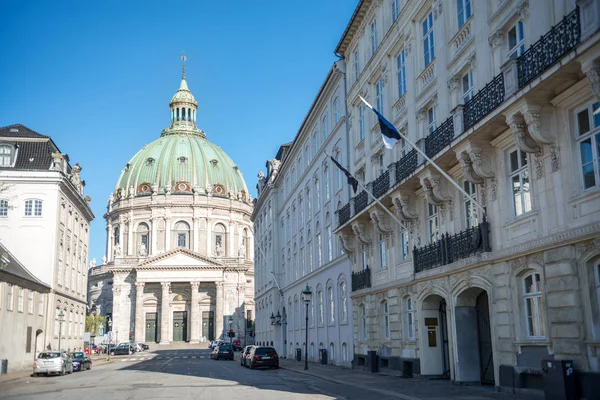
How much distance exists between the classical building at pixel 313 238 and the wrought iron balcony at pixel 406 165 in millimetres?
7577

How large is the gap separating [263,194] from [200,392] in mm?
50777

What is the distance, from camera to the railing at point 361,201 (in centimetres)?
2972

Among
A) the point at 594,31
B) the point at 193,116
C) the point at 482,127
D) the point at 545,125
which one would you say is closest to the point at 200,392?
the point at 482,127

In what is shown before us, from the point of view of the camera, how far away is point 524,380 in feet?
57.1

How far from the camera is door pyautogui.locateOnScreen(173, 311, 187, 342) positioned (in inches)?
4400

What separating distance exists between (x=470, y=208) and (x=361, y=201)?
9.89 metres

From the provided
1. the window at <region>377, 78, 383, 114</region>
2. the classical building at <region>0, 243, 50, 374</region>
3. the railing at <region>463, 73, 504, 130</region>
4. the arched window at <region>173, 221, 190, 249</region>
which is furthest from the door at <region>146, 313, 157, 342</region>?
the railing at <region>463, 73, 504, 130</region>

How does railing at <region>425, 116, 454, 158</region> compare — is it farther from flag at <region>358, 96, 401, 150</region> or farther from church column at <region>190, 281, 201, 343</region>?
church column at <region>190, 281, 201, 343</region>

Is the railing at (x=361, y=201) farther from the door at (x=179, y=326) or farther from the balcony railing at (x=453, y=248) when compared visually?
the door at (x=179, y=326)

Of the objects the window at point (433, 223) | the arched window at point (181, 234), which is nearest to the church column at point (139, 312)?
the arched window at point (181, 234)

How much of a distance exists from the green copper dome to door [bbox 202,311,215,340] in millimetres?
23592

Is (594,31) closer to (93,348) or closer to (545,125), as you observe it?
(545,125)

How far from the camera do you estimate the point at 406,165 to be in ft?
81.1

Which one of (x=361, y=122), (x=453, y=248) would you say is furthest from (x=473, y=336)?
(x=361, y=122)
